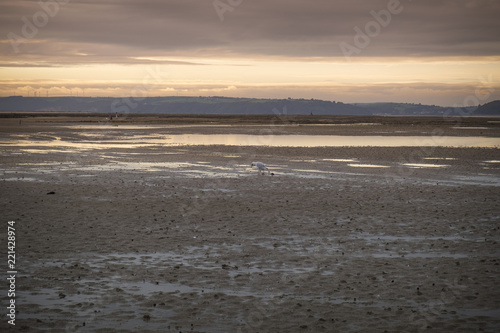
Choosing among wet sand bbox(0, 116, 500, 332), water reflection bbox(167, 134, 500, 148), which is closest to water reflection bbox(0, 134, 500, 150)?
water reflection bbox(167, 134, 500, 148)

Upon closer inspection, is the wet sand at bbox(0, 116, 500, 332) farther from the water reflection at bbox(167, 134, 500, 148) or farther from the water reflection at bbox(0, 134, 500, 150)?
the water reflection at bbox(167, 134, 500, 148)

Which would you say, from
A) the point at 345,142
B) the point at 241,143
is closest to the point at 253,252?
the point at 241,143

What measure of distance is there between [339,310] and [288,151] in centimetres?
3327

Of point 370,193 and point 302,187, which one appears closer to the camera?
point 370,193

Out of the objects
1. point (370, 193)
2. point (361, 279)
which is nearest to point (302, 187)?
point (370, 193)

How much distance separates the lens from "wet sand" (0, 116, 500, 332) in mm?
8555

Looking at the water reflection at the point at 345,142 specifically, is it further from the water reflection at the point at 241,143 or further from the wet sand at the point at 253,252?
the wet sand at the point at 253,252

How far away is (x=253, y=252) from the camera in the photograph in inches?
491

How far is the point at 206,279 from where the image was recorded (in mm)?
10430

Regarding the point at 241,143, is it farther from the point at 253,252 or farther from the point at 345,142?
the point at 253,252

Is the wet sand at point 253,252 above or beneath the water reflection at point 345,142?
beneath

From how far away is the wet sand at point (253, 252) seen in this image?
8555 mm

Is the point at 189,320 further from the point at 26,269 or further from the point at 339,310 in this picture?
the point at 26,269

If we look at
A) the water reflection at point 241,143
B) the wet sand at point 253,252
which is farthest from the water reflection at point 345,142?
the wet sand at point 253,252
